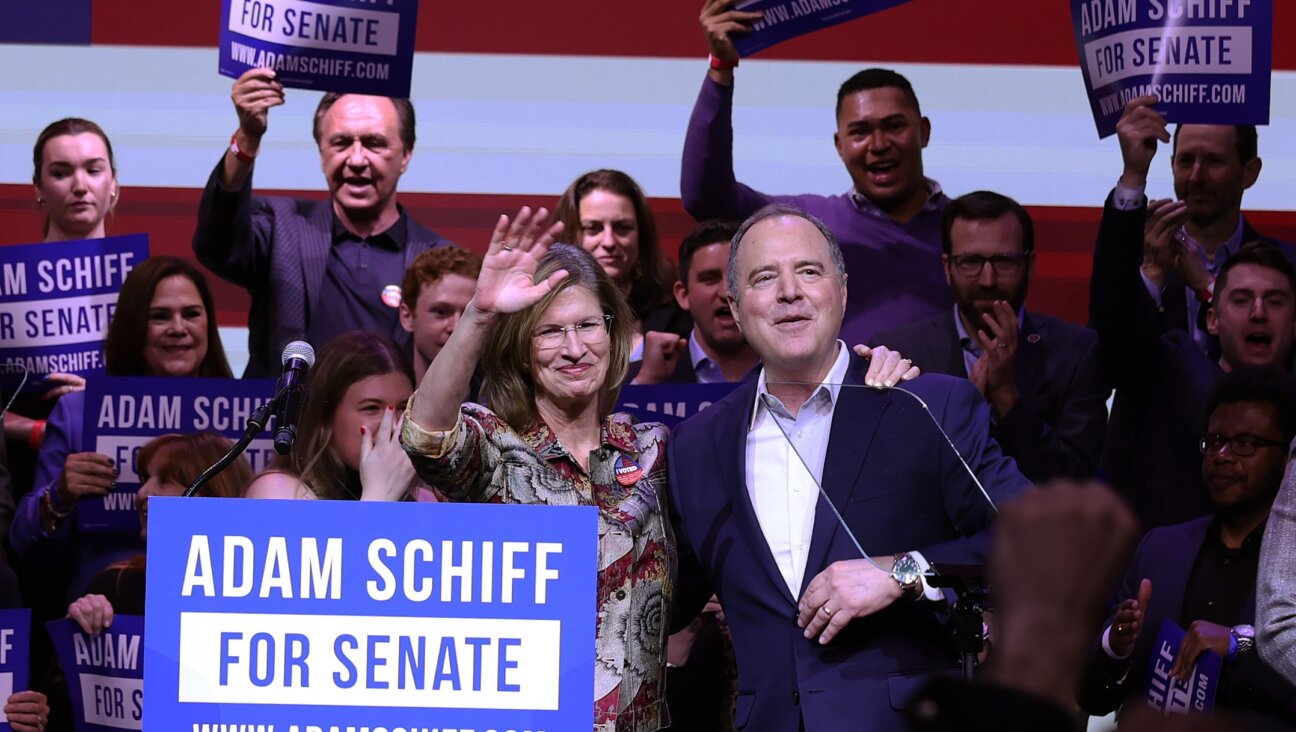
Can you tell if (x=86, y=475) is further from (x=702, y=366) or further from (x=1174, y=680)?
(x=1174, y=680)

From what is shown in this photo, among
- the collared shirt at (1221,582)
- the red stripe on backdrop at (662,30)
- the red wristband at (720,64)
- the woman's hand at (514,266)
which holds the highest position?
the red stripe on backdrop at (662,30)

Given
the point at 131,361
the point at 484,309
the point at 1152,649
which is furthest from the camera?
the point at 131,361

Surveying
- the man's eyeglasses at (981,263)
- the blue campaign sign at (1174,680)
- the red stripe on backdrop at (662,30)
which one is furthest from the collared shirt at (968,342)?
the red stripe on backdrop at (662,30)

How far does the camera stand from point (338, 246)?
4.90m

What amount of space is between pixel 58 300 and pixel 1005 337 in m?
2.62

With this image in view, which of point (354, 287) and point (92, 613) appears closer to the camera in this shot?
point (92, 613)

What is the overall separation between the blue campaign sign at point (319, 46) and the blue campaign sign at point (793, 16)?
948mm

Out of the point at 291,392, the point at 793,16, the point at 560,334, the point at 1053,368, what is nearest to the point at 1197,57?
the point at 1053,368

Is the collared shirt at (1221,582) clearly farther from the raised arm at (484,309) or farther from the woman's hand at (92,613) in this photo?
the woman's hand at (92,613)

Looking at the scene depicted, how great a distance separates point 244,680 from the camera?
216 cm

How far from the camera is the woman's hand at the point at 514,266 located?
2732 millimetres

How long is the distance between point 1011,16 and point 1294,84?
39.5 inches

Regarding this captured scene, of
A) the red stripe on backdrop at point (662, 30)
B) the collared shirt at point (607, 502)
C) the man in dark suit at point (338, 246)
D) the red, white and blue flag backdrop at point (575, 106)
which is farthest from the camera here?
the red stripe on backdrop at point (662, 30)

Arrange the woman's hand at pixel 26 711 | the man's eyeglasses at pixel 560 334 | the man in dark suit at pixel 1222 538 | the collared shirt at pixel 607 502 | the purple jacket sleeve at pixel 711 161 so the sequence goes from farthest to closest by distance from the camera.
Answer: the purple jacket sleeve at pixel 711 161, the woman's hand at pixel 26 711, the man in dark suit at pixel 1222 538, the man's eyeglasses at pixel 560 334, the collared shirt at pixel 607 502
